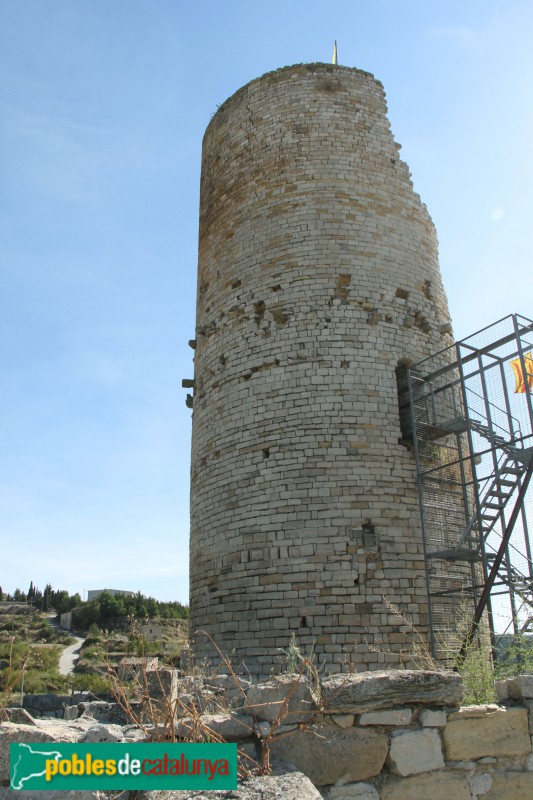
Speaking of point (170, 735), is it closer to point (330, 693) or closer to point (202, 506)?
point (330, 693)

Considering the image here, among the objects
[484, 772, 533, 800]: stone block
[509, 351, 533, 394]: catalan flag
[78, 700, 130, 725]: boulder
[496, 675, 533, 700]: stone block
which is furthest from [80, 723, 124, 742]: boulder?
[509, 351, 533, 394]: catalan flag

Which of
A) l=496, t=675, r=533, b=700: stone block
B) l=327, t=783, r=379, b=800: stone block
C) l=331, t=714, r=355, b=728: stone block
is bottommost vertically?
l=327, t=783, r=379, b=800: stone block

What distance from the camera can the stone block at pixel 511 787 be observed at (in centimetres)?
384

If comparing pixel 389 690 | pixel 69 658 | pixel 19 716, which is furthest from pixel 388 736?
pixel 69 658

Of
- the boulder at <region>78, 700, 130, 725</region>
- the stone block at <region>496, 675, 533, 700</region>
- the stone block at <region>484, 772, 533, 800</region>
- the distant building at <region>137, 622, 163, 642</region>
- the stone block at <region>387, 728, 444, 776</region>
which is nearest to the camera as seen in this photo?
the stone block at <region>387, 728, 444, 776</region>

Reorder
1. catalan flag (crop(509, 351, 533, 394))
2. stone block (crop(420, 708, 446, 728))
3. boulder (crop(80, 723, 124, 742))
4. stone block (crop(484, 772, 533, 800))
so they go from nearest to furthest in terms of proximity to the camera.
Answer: boulder (crop(80, 723, 124, 742)) < stone block (crop(420, 708, 446, 728)) < stone block (crop(484, 772, 533, 800)) < catalan flag (crop(509, 351, 533, 394))

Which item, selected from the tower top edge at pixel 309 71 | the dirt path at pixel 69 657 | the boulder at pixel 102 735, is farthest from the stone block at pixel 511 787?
the dirt path at pixel 69 657

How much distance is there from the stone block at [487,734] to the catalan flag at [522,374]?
222 inches

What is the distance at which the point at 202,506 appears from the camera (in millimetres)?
10227

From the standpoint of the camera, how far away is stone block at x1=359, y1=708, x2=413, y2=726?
3.60 m

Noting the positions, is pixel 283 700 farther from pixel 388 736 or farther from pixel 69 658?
pixel 69 658

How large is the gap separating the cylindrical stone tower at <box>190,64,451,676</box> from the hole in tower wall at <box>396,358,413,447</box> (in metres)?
0.15

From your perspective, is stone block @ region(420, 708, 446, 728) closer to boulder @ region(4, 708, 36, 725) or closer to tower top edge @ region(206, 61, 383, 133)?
boulder @ region(4, 708, 36, 725)

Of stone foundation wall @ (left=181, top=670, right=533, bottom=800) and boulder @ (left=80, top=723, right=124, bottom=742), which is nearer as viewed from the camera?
boulder @ (left=80, top=723, right=124, bottom=742)
